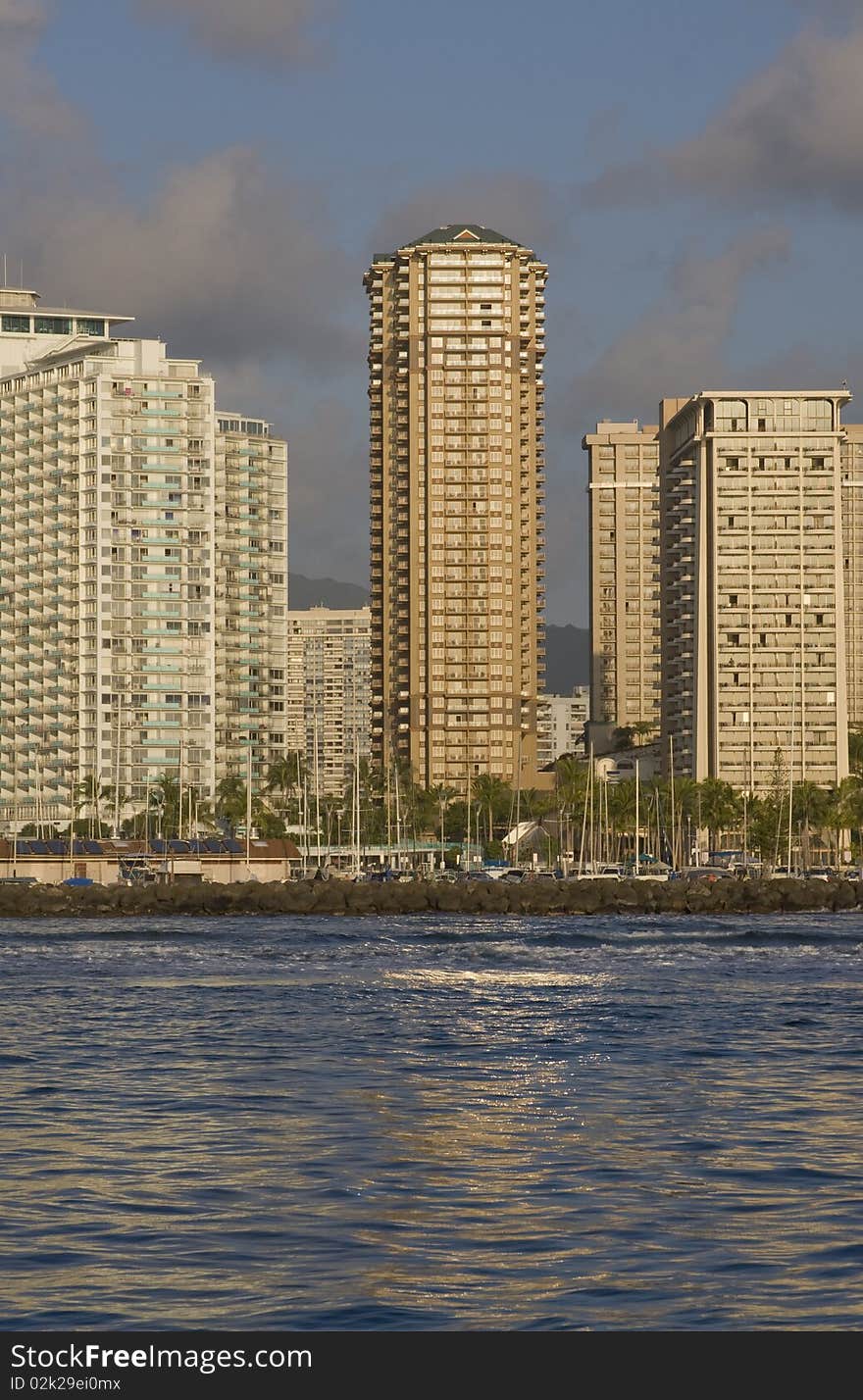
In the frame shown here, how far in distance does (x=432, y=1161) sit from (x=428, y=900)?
12000 cm

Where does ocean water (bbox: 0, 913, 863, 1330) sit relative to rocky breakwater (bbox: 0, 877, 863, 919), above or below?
above

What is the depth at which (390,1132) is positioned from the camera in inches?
1165

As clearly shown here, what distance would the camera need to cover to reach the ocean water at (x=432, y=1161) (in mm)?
19297

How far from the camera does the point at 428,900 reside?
147 meters

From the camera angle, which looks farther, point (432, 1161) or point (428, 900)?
point (428, 900)

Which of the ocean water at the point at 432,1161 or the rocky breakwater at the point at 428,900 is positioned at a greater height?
the ocean water at the point at 432,1161

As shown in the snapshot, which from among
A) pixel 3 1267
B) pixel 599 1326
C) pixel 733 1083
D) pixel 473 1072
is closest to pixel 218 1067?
pixel 473 1072

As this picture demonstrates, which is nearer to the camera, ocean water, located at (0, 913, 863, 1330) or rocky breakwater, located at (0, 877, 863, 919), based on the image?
ocean water, located at (0, 913, 863, 1330)

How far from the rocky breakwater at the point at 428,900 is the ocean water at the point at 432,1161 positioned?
272ft

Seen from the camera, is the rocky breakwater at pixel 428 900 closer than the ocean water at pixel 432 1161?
No

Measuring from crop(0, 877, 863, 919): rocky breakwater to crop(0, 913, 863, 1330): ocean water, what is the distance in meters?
83.0

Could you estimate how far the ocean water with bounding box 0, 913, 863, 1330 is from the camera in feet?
63.3
